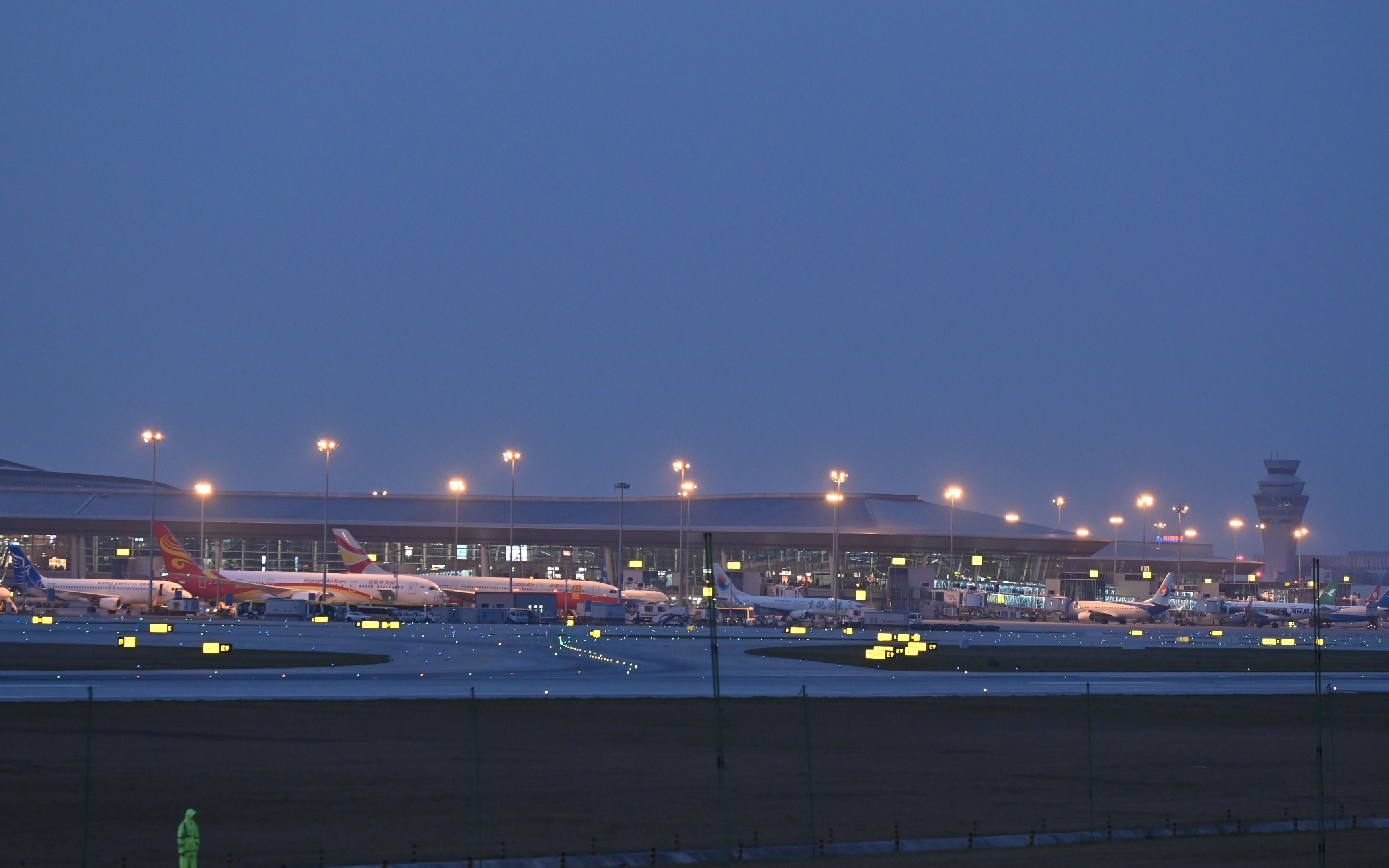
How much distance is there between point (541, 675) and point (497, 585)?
286ft

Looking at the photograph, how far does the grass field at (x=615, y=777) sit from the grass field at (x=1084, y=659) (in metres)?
21.2

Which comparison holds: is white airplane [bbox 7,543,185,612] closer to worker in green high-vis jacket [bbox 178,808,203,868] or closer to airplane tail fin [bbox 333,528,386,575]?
airplane tail fin [bbox 333,528,386,575]

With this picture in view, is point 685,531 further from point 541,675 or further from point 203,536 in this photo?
point 541,675

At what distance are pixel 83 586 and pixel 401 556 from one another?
59083 mm

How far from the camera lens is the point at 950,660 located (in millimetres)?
67438

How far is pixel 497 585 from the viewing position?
138 m

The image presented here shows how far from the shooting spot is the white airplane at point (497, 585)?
446ft

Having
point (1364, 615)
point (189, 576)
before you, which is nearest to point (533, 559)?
point (189, 576)

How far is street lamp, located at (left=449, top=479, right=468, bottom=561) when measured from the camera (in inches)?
5094

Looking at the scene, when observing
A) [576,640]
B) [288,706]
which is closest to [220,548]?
[576,640]

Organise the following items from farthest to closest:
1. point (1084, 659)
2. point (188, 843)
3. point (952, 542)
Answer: point (952, 542) < point (1084, 659) < point (188, 843)

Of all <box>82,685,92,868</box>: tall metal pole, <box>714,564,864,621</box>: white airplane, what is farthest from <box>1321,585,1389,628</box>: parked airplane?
<box>82,685,92,868</box>: tall metal pole

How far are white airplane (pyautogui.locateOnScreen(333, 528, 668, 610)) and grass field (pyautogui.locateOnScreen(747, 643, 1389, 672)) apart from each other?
57.3 m

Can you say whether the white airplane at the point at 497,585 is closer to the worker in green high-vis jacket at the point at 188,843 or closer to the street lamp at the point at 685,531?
the street lamp at the point at 685,531
